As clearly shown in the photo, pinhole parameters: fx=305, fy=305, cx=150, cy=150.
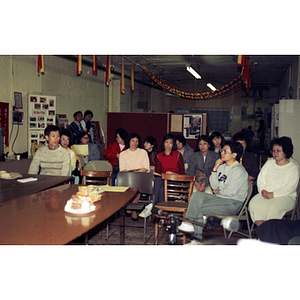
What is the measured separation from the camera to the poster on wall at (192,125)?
324 inches

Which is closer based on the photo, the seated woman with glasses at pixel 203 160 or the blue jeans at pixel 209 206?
the blue jeans at pixel 209 206

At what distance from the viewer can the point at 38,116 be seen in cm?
660

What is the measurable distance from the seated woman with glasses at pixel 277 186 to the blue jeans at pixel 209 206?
29cm

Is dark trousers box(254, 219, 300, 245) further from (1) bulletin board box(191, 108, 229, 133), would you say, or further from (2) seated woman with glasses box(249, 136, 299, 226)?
(1) bulletin board box(191, 108, 229, 133)

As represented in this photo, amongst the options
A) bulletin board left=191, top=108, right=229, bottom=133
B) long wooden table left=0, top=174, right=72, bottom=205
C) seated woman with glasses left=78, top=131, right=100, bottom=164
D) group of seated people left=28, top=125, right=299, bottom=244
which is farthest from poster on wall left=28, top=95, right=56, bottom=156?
bulletin board left=191, top=108, right=229, bottom=133

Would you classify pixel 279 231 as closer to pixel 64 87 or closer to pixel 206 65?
pixel 64 87

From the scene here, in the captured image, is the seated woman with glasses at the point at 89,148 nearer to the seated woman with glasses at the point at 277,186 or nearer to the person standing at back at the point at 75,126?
the person standing at back at the point at 75,126

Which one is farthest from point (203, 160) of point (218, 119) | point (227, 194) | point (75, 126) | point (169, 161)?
point (218, 119)

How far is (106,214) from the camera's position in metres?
2.47

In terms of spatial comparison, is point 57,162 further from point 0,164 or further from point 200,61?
point 200,61

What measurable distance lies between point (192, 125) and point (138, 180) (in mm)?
4402

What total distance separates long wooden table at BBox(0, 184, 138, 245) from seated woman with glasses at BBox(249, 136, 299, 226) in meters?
1.56

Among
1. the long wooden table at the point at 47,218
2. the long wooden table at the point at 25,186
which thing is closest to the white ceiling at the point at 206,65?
the long wooden table at the point at 25,186

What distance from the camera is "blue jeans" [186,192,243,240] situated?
3.47 meters
